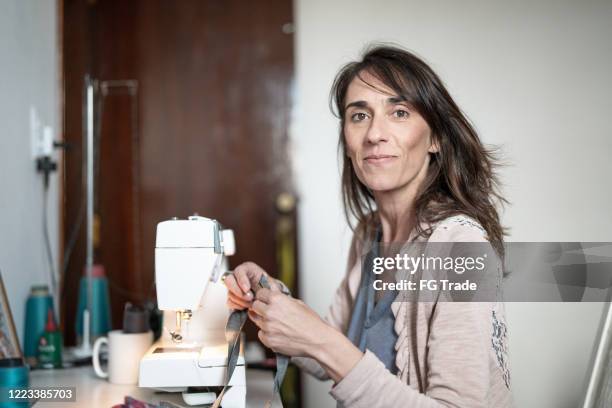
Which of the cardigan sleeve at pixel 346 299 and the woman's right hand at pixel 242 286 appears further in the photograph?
the cardigan sleeve at pixel 346 299

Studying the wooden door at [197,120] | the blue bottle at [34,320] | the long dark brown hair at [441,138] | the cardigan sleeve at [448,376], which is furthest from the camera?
the wooden door at [197,120]

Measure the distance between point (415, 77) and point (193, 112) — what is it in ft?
5.87

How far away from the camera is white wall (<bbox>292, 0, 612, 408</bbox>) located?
246cm

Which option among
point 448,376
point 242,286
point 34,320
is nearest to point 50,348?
point 34,320

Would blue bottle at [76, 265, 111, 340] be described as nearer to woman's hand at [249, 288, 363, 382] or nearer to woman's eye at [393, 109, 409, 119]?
woman's hand at [249, 288, 363, 382]

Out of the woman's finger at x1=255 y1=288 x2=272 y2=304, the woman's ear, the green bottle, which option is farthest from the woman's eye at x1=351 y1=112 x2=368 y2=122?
the green bottle

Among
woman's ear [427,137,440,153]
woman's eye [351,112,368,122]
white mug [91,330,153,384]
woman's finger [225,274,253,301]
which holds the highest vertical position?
woman's eye [351,112,368,122]

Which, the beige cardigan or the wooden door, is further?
the wooden door

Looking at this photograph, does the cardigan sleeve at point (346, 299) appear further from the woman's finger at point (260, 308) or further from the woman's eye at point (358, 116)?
the woman's finger at point (260, 308)

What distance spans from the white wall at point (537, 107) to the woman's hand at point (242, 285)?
1.20 m

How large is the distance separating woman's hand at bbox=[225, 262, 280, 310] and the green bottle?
634mm

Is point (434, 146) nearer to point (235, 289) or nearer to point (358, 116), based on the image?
point (358, 116)

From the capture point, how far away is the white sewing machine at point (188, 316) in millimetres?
1179

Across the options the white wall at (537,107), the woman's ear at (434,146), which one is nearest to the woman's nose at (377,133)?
the woman's ear at (434,146)
